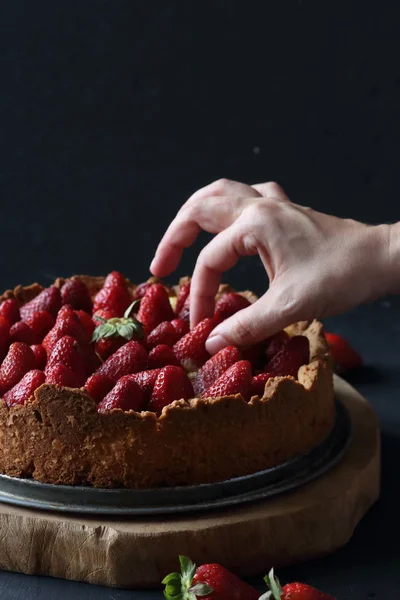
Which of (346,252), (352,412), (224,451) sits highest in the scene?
(346,252)

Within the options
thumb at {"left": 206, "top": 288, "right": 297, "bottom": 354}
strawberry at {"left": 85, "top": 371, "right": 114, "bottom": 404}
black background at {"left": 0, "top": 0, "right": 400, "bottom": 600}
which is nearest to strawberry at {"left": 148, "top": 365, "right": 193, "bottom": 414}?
strawberry at {"left": 85, "top": 371, "right": 114, "bottom": 404}

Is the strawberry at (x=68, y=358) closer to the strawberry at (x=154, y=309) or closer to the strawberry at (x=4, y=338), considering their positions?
the strawberry at (x=4, y=338)

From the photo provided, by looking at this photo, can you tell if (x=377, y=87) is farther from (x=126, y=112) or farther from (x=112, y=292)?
(x=112, y=292)

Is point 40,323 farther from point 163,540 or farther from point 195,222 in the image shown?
point 163,540

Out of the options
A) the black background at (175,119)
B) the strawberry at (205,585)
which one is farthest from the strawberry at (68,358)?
the black background at (175,119)

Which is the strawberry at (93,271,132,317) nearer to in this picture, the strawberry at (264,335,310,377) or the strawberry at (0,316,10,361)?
the strawberry at (0,316,10,361)

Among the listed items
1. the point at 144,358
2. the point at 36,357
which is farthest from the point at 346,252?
the point at 36,357
